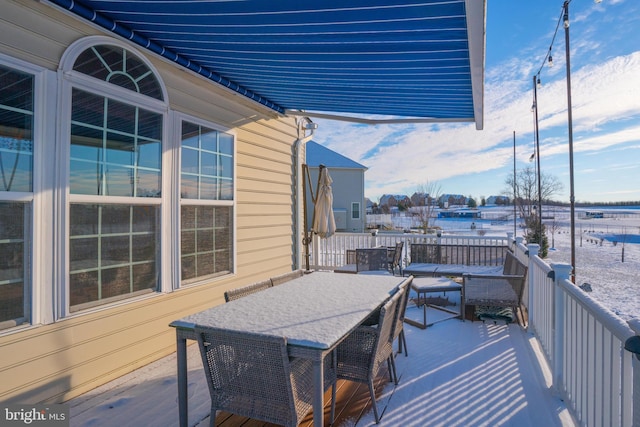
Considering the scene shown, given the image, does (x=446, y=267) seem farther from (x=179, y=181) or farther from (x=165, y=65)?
(x=165, y=65)

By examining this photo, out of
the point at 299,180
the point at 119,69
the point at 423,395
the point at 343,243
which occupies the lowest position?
the point at 423,395

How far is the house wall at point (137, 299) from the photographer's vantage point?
8.58 feet

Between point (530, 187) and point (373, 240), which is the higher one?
point (530, 187)

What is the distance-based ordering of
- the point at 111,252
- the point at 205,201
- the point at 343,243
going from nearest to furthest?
the point at 111,252, the point at 205,201, the point at 343,243

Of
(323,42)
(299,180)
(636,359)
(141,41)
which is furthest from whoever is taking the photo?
(299,180)

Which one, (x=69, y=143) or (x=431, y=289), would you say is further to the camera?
(x=431, y=289)

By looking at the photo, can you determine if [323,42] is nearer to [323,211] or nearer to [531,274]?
[531,274]

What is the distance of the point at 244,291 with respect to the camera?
10.7ft

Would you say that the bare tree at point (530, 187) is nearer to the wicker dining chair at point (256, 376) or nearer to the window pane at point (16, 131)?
the wicker dining chair at point (256, 376)

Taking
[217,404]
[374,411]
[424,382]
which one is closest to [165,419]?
[217,404]

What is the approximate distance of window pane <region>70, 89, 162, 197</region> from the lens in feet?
9.78

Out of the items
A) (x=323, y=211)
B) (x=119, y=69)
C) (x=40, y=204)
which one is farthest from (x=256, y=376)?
(x=323, y=211)

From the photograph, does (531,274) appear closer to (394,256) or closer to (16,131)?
(394,256)

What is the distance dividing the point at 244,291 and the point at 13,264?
1.71 metres
